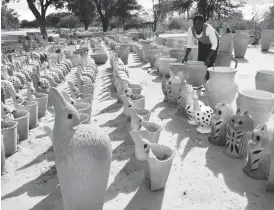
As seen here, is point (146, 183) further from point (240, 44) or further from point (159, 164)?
point (240, 44)

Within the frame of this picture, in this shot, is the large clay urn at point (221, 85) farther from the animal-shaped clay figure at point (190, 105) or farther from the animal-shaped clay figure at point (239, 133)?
the animal-shaped clay figure at point (239, 133)

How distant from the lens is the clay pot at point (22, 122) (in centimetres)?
354

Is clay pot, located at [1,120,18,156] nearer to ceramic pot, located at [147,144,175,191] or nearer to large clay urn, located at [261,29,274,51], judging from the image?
ceramic pot, located at [147,144,175,191]

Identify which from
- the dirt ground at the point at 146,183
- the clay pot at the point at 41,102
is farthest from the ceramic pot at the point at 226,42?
the clay pot at the point at 41,102

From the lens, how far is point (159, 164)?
2.50 m

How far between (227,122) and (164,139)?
0.95m

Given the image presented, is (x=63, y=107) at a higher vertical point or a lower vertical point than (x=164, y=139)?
higher

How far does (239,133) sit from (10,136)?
9.27ft

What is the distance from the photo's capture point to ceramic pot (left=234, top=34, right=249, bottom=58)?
9.92m

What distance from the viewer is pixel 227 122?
3312 millimetres

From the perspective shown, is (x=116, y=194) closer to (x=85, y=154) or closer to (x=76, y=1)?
(x=85, y=154)

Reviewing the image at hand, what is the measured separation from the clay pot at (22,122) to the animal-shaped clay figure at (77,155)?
6.09ft

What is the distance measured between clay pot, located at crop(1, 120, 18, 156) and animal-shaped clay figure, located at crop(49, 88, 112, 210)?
1.55 m

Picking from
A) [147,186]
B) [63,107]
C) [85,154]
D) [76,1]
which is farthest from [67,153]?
[76,1]
